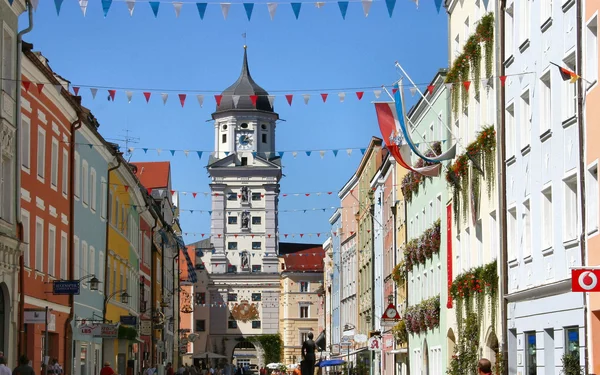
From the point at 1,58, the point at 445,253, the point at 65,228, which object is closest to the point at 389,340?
the point at 445,253

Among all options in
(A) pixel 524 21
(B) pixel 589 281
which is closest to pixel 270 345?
(A) pixel 524 21

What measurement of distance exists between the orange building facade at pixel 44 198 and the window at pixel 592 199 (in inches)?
503

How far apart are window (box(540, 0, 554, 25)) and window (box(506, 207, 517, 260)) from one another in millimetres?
4801

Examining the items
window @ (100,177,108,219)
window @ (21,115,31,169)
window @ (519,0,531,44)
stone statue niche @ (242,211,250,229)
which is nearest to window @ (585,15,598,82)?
window @ (519,0,531,44)

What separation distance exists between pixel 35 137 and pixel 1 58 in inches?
171

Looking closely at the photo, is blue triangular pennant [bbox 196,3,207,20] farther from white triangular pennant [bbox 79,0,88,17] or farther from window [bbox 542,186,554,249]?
window [bbox 542,186,554,249]

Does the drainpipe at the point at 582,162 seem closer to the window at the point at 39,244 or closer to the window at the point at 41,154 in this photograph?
the window at the point at 39,244

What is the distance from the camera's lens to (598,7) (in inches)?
799

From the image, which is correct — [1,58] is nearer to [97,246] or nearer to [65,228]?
[65,228]

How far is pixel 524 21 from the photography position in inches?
1052

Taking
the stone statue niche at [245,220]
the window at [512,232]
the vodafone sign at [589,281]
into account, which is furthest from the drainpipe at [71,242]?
the stone statue niche at [245,220]

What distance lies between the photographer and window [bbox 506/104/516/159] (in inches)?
1093

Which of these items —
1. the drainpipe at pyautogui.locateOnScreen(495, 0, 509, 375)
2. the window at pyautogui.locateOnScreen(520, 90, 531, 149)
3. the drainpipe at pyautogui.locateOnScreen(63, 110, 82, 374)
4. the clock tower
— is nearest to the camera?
the window at pyautogui.locateOnScreen(520, 90, 531, 149)

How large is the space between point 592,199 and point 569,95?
246 cm
